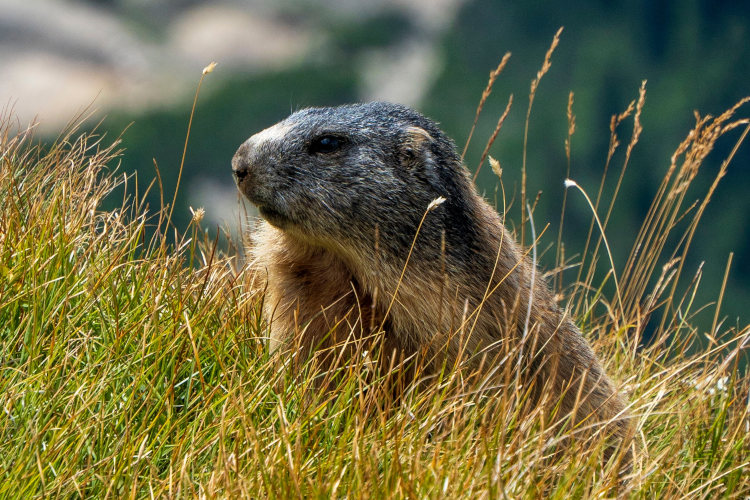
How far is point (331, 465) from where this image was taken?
2.88 metres

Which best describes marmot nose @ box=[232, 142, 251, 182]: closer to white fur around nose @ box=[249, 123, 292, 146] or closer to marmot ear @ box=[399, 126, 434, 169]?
white fur around nose @ box=[249, 123, 292, 146]

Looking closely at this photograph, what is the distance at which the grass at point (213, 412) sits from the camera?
2752mm

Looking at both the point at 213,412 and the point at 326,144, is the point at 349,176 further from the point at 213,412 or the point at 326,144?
the point at 213,412

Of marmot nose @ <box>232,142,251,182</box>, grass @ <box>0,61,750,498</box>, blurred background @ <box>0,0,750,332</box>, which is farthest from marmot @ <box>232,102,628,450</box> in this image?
blurred background @ <box>0,0,750,332</box>

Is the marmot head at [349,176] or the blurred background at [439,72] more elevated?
the marmot head at [349,176]

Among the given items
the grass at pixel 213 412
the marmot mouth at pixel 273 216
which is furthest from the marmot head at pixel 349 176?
the grass at pixel 213 412

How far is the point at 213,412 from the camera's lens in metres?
3.12

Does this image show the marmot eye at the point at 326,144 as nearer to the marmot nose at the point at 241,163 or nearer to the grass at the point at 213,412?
the marmot nose at the point at 241,163

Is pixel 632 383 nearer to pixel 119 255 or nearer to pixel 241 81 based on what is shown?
pixel 119 255

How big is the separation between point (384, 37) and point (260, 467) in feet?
244

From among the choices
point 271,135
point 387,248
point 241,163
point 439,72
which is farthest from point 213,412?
point 439,72

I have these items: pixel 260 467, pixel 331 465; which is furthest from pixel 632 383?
pixel 260 467

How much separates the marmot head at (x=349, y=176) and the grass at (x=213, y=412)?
43 centimetres

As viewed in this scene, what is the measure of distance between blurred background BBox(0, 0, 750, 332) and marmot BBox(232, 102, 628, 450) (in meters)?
48.5
